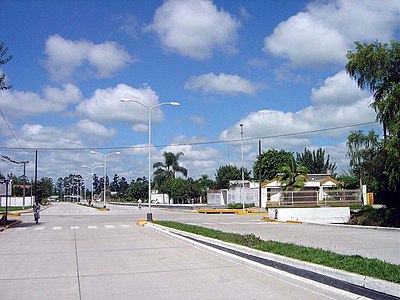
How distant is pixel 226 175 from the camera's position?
327ft

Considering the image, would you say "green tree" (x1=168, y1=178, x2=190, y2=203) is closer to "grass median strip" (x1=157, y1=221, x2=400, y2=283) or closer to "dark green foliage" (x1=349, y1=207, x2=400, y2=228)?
"dark green foliage" (x1=349, y1=207, x2=400, y2=228)

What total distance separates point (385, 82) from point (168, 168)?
79221mm

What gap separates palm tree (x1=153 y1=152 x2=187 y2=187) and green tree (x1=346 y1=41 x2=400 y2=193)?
75.4 metres

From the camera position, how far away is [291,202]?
173 feet

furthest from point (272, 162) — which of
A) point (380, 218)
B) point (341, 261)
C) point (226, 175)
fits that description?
point (341, 261)

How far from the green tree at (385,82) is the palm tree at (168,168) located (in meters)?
75.4

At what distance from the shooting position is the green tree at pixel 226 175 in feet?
324

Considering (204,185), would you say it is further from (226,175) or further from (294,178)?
(294,178)

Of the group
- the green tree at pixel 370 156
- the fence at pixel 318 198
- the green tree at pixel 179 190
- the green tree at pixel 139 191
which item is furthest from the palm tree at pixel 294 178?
the green tree at pixel 139 191

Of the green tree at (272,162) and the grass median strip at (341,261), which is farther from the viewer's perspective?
the green tree at (272,162)

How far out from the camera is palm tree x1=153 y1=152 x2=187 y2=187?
104 m

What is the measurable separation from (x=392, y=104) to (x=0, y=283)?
75.9ft

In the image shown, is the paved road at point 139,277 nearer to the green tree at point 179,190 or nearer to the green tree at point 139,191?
the green tree at point 179,190

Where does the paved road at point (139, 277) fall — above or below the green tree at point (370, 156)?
below
